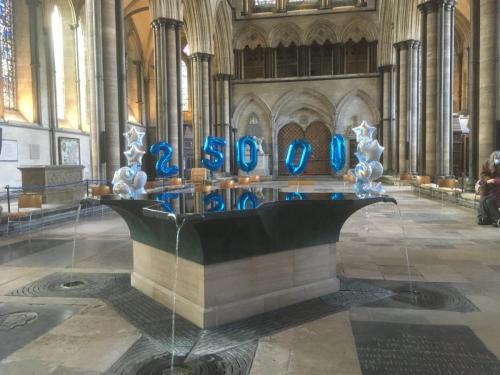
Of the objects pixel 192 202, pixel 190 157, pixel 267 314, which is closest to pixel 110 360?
pixel 267 314

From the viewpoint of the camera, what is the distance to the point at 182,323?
3.99 m

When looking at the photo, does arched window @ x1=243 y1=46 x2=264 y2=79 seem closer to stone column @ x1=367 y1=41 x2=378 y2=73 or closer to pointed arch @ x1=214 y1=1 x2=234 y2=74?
pointed arch @ x1=214 y1=1 x2=234 y2=74

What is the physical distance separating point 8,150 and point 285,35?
21438 millimetres

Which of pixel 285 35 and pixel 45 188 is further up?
pixel 285 35

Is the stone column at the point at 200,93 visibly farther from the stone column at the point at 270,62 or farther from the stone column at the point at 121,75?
the stone column at the point at 121,75

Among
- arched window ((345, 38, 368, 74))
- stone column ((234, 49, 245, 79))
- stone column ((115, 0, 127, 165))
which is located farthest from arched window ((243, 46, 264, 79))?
stone column ((115, 0, 127, 165))

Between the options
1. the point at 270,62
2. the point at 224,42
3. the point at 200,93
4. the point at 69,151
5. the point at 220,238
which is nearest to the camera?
the point at 220,238

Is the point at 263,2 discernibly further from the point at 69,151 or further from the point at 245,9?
the point at 69,151

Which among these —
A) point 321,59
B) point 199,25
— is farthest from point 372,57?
point 199,25

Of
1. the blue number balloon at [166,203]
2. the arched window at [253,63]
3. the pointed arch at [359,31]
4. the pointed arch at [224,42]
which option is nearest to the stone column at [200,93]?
the pointed arch at [224,42]

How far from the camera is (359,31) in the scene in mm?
30938

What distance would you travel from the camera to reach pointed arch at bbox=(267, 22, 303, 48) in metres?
31.6

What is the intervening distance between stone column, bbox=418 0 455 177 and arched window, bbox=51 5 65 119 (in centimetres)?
1889

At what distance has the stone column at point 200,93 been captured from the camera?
27.5m
